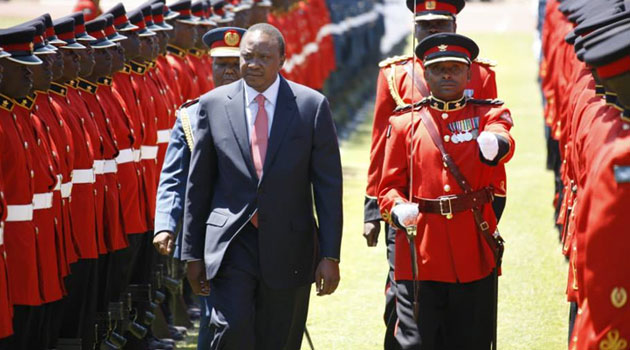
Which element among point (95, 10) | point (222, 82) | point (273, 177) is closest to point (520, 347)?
point (222, 82)

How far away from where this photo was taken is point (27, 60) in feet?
25.0

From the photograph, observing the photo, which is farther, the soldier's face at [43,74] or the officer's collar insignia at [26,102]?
the soldier's face at [43,74]

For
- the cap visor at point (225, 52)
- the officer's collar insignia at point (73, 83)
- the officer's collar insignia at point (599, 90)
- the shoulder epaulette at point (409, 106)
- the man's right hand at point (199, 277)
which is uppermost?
the cap visor at point (225, 52)

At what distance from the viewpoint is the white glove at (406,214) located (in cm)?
702

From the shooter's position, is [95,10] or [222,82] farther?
[95,10]

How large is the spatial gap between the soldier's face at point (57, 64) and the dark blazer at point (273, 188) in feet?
4.44

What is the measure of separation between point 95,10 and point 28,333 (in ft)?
22.5

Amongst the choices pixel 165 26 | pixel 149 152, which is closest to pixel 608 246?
pixel 149 152

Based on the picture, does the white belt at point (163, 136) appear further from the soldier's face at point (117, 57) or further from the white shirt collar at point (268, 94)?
the white shirt collar at point (268, 94)

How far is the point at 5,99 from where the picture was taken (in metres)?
7.57

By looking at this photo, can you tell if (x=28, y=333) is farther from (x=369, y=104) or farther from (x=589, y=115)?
(x=369, y=104)

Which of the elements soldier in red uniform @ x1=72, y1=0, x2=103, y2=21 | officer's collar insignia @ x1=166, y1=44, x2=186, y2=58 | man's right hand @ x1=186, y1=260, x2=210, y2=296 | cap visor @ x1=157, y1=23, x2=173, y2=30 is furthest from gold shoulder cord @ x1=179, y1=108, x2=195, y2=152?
soldier in red uniform @ x1=72, y1=0, x2=103, y2=21

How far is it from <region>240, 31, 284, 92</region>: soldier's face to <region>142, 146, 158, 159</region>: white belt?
2914 mm

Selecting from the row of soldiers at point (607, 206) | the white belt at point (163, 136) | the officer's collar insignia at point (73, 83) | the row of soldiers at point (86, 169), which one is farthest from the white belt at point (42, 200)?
the row of soldiers at point (607, 206)
